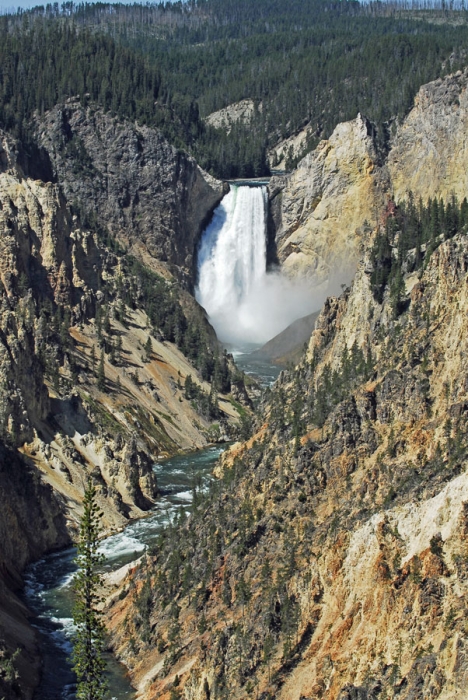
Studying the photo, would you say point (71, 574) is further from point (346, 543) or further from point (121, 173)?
point (121, 173)

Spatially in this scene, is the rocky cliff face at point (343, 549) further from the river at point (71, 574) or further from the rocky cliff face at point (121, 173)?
the rocky cliff face at point (121, 173)

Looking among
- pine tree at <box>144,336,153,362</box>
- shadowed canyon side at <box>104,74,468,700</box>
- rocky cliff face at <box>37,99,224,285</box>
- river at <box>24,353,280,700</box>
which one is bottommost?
river at <box>24,353,280,700</box>

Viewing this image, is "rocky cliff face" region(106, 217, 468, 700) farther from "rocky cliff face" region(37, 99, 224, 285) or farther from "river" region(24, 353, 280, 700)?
"rocky cliff face" region(37, 99, 224, 285)

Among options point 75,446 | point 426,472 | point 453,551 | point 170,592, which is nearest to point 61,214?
point 75,446

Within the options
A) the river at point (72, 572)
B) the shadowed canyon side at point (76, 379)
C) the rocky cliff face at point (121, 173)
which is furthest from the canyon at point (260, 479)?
the rocky cliff face at point (121, 173)

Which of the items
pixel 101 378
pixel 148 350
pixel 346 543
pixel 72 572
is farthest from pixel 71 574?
pixel 148 350

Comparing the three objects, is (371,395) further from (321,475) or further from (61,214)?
(61,214)

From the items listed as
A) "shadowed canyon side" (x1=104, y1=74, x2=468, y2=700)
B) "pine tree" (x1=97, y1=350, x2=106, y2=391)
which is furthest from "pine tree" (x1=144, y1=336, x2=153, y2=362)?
"shadowed canyon side" (x1=104, y1=74, x2=468, y2=700)
